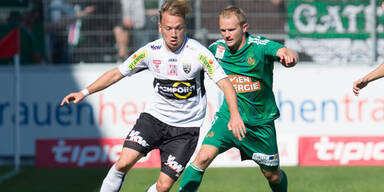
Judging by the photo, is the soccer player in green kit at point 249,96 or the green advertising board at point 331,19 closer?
the soccer player in green kit at point 249,96

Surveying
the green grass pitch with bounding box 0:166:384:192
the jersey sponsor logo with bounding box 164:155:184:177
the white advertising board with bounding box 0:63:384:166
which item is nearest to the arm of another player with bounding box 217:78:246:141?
the jersey sponsor logo with bounding box 164:155:184:177

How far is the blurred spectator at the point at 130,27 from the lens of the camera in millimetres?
11188

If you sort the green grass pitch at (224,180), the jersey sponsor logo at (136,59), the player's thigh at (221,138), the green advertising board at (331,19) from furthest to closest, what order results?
the green advertising board at (331,19) < the green grass pitch at (224,180) < the player's thigh at (221,138) < the jersey sponsor logo at (136,59)

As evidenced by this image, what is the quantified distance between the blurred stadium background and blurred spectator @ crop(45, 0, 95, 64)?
0.7 inches

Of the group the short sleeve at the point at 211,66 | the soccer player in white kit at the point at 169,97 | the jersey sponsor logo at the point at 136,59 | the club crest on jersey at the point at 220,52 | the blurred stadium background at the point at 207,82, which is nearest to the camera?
the short sleeve at the point at 211,66

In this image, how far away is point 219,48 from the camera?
6.80m

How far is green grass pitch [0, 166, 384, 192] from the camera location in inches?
334

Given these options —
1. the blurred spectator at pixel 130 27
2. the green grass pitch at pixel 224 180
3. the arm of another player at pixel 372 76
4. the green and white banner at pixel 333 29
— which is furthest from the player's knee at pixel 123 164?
the green and white banner at pixel 333 29

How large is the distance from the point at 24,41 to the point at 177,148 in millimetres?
6059

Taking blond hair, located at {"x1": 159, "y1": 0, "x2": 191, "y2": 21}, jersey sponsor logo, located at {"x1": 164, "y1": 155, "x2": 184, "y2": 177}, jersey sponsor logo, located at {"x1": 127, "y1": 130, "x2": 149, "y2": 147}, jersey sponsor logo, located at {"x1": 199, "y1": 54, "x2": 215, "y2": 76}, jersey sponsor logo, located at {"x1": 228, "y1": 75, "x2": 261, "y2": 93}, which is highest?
blond hair, located at {"x1": 159, "y1": 0, "x2": 191, "y2": 21}

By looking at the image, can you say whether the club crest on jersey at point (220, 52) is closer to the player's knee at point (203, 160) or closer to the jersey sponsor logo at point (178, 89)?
the jersey sponsor logo at point (178, 89)

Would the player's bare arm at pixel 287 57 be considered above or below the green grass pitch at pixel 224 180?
above

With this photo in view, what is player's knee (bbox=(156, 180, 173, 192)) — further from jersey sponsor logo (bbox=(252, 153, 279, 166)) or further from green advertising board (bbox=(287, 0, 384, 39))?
green advertising board (bbox=(287, 0, 384, 39))

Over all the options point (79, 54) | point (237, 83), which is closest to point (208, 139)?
point (237, 83)
